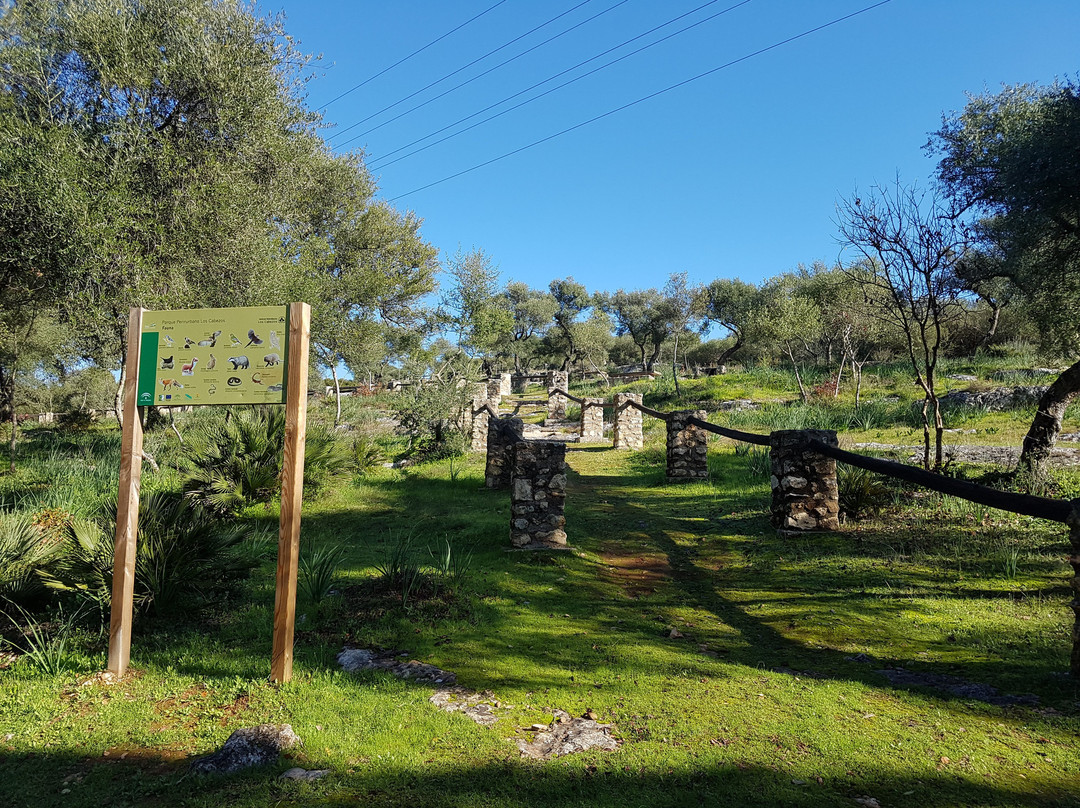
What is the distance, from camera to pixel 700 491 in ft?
33.7

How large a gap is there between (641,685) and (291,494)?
2654 millimetres

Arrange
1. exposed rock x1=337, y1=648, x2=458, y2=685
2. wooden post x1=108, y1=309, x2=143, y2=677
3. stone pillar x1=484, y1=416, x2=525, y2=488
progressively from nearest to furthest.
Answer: exposed rock x1=337, y1=648, x2=458, y2=685, wooden post x1=108, y1=309, x2=143, y2=677, stone pillar x1=484, y1=416, x2=525, y2=488

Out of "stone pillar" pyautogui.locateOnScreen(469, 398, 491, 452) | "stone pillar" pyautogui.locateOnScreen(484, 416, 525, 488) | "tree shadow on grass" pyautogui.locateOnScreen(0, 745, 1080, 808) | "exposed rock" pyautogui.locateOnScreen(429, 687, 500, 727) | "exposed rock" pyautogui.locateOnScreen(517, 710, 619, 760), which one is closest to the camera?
"tree shadow on grass" pyautogui.locateOnScreen(0, 745, 1080, 808)

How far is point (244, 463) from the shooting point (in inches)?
361

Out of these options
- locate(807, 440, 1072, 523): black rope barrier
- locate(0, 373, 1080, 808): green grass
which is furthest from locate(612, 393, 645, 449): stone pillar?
locate(807, 440, 1072, 523): black rope barrier

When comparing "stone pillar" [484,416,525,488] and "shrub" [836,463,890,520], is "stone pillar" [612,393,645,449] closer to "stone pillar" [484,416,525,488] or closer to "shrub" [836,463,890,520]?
"stone pillar" [484,416,525,488]

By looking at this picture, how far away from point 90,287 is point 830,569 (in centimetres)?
1126

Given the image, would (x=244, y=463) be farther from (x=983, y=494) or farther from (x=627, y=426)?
(x=627, y=426)

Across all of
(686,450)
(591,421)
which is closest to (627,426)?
(591,421)

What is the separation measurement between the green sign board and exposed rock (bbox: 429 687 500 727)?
2.26m

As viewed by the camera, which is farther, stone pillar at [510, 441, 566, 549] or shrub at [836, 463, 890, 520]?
shrub at [836, 463, 890, 520]

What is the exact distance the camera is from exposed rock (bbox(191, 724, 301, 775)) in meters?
2.94

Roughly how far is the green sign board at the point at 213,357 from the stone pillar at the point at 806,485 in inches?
224

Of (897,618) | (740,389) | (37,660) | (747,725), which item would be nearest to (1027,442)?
(897,618)
